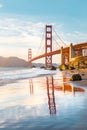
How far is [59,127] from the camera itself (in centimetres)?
619

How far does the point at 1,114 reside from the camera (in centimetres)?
802

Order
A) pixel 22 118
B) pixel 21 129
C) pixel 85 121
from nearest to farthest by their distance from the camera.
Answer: pixel 21 129
pixel 85 121
pixel 22 118

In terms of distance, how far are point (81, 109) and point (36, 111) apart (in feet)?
4.23

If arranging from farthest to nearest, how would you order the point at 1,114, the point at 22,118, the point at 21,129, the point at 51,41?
the point at 51,41
the point at 1,114
the point at 22,118
the point at 21,129

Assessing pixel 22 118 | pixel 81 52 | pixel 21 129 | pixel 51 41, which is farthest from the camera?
pixel 51 41

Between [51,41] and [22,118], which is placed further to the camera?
[51,41]

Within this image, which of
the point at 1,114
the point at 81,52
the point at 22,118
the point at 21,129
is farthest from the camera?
the point at 81,52

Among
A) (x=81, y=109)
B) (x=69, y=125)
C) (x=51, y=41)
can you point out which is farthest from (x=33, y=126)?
(x=51, y=41)

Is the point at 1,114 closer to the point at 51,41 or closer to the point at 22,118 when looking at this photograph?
the point at 22,118

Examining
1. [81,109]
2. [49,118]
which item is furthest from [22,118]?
[81,109]

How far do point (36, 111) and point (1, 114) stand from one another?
100 cm

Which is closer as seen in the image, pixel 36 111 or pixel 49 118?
pixel 49 118

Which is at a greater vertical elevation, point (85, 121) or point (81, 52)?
point (81, 52)

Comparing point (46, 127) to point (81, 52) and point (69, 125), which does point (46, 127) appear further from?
point (81, 52)
